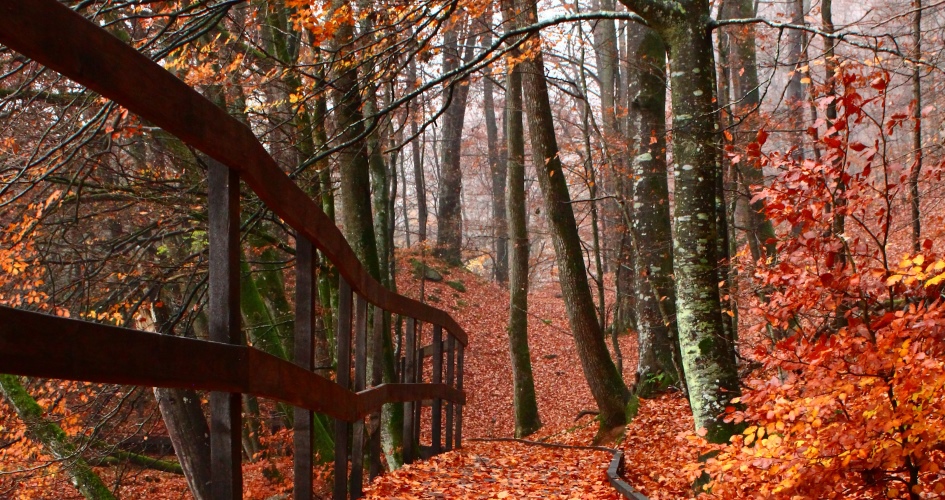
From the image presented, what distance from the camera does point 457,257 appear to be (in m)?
27.3

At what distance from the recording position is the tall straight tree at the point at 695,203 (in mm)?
6289

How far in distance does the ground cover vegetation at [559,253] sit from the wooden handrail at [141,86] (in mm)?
2250

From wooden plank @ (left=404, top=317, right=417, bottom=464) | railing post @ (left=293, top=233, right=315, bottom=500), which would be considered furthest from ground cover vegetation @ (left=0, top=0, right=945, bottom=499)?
railing post @ (left=293, top=233, right=315, bottom=500)

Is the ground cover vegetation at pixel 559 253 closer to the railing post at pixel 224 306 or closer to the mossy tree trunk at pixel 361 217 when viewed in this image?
the mossy tree trunk at pixel 361 217

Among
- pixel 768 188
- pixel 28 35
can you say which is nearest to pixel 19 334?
pixel 28 35

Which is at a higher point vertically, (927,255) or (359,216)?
(359,216)

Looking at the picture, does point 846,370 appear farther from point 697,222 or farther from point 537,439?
point 537,439

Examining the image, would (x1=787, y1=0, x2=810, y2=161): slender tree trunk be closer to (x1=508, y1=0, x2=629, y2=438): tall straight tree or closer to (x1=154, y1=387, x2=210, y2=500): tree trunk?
(x1=508, y1=0, x2=629, y2=438): tall straight tree

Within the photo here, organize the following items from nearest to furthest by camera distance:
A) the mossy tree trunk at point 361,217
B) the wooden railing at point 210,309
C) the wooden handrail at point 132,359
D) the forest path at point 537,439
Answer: the wooden handrail at point 132,359 → the wooden railing at point 210,309 → the forest path at point 537,439 → the mossy tree trunk at point 361,217

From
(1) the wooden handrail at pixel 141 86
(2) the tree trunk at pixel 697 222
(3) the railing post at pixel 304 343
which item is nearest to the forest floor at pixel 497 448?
(2) the tree trunk at pixel 697 222

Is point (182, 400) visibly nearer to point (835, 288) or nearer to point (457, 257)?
point (835, 288)

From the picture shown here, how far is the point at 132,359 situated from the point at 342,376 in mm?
2883

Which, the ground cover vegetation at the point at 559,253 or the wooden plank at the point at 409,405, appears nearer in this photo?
the ground cover vegetation at the point at 559,253

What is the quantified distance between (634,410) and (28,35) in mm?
9601
